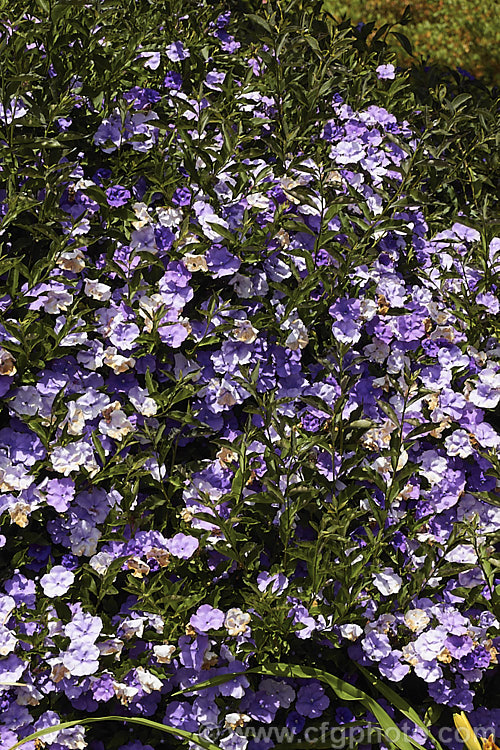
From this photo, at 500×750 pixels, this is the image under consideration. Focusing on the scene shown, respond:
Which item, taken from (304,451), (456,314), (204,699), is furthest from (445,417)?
(204,699)

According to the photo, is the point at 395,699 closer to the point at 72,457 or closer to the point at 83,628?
the point at 83,628

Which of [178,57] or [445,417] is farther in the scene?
[178,57]

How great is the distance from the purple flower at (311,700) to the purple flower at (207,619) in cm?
29

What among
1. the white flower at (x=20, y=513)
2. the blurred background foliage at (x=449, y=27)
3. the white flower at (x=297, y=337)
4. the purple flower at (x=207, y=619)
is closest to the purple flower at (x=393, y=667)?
the purple flower at (x=207, y=619)

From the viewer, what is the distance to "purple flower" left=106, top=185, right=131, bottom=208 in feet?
7.61

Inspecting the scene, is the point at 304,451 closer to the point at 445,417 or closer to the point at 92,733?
the point at 445,417

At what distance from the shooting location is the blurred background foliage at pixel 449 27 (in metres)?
6.64

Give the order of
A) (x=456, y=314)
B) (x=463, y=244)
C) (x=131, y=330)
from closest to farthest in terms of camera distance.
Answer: (x=131, y=330)
(x=456, y=314)
(x=463, y=244)

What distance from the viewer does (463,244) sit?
2666 millimetres

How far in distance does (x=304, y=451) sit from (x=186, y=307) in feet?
1.85

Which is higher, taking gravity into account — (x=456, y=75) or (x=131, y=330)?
(x=456, y=75)

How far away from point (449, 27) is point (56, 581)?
660 cm

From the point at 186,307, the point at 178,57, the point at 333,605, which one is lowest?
the point at 333,605

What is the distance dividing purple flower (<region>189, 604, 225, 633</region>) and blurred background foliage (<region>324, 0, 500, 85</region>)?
5.54 metres
